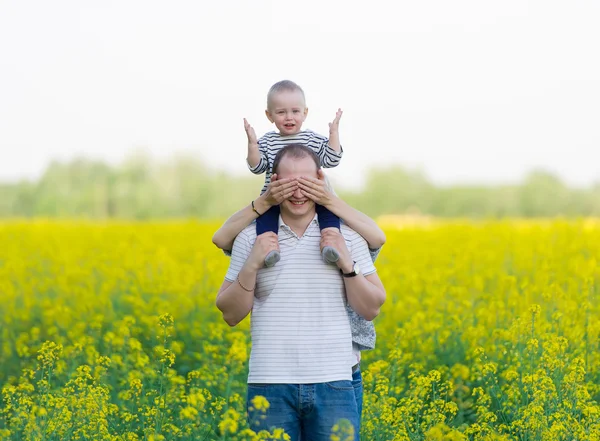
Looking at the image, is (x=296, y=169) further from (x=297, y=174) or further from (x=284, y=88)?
(x=284, y=88)

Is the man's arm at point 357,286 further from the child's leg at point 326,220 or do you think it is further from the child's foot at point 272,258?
the child's foot at point 272,258

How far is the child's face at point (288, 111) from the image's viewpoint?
4062 mm

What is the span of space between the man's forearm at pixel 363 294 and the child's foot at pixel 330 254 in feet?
0.43

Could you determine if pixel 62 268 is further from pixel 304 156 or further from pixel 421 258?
pixel 304 156

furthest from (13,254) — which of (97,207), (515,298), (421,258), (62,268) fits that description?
(97,207)

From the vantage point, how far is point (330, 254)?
3400 millimetres

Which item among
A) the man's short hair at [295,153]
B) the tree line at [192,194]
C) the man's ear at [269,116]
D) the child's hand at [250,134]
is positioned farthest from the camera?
the tree line at [192,194]

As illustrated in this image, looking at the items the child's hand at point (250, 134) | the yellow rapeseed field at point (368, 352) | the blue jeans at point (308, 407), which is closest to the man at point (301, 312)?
the blue jeans at point (308, 407)

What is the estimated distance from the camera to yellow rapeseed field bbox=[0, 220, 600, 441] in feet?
14.6

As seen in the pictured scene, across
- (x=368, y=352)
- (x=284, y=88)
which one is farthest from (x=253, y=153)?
(x=368, y=352)

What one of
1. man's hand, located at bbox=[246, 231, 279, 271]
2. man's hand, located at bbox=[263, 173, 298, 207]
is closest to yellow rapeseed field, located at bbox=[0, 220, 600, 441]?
man's hand, located at bbox=[246, 231, 279, 271]

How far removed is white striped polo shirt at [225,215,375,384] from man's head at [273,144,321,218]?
101 millimetres

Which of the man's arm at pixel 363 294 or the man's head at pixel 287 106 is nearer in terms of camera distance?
the man's arm at pixel 363 294

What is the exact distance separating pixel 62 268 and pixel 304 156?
8681 millimetres
